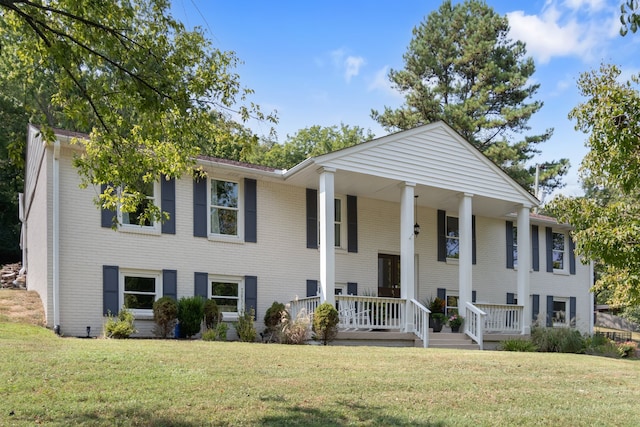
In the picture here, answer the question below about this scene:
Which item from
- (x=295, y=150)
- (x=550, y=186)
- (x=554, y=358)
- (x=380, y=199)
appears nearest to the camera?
(x=554, y=358)

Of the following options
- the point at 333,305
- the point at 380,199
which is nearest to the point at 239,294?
the point at 333,305

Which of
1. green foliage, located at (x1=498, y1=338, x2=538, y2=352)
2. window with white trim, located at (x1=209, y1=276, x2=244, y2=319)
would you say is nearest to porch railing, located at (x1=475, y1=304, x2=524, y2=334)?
green foliage, located at (x1=498, y1=338, x2=538, y2=352)

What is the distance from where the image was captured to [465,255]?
1580 cm

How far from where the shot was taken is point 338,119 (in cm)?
3850

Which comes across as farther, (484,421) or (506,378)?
(506,378)

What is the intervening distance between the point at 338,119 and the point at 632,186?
31841 millimetres

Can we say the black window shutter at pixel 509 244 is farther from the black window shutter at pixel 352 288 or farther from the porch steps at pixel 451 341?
the black window shutter at pixel 352 288

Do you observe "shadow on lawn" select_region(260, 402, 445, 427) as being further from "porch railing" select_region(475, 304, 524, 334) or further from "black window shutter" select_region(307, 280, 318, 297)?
"porch railing" select_region(475, 304, 524, 334)

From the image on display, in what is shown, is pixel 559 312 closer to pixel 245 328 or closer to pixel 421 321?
pixel 421 321

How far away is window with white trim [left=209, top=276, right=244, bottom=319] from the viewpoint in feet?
46.2

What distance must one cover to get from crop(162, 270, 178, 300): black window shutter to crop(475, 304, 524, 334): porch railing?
338 inches

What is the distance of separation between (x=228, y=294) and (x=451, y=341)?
6.13 metres

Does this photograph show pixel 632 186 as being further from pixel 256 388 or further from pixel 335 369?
pixel 256 388

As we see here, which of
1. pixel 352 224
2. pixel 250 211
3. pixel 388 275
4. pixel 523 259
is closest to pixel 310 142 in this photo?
pixel 388 275
